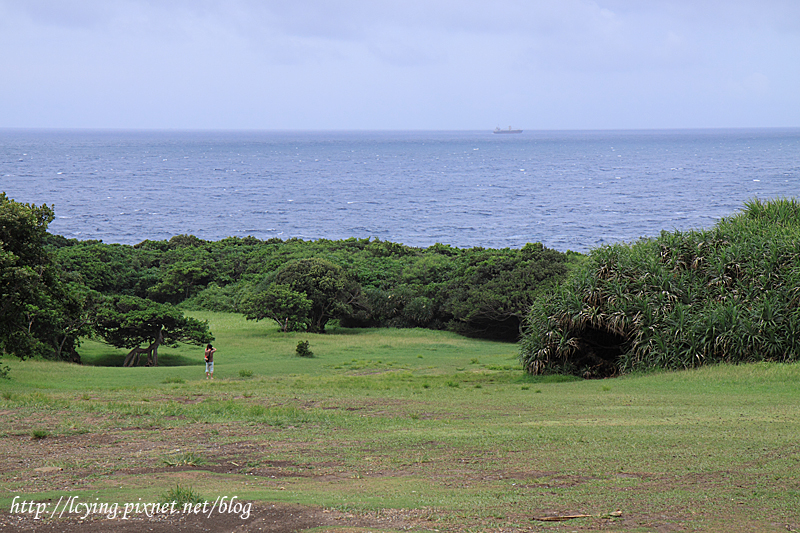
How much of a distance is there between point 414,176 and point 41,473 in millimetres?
158815

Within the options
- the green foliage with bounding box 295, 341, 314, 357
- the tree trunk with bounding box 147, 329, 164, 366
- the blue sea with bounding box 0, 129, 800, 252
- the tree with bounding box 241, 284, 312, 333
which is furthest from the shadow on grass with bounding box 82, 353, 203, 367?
the blue sea with bounding box 0, 129, 800, 252

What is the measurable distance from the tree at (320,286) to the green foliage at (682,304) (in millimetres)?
17230

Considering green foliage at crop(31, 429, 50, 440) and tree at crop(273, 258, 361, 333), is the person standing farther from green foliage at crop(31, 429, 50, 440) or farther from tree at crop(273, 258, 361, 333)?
tree at crop(273, 258, 361, 333)

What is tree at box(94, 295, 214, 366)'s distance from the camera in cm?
2862

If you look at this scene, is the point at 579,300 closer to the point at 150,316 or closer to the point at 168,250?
the point at 150,316

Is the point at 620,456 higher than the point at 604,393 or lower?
higher

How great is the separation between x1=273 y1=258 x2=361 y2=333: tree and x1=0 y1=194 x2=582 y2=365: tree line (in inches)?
2.6

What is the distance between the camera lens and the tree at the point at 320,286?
Result: 39688 mm

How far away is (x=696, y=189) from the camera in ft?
408

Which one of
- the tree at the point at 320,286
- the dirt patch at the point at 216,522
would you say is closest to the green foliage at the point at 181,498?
the dirt patch at the point at 216,522

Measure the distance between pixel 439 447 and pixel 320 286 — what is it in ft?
96.2

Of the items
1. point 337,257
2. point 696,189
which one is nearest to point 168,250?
point 337,257

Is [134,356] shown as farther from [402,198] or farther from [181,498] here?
[402,198]

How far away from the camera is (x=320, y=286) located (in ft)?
131
